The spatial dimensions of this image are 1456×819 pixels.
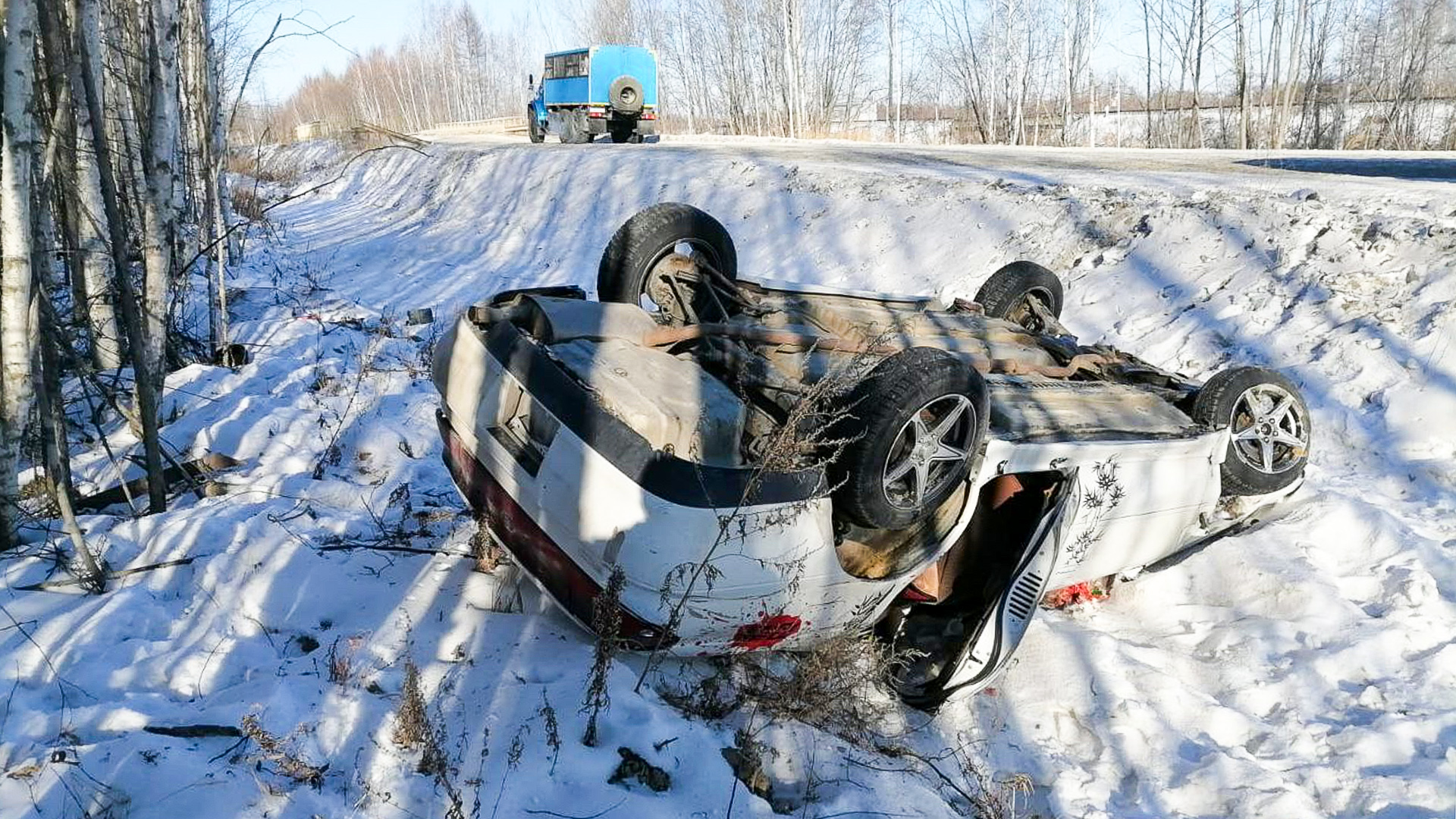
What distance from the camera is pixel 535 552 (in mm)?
3150

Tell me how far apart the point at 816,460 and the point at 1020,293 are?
2.83 metres

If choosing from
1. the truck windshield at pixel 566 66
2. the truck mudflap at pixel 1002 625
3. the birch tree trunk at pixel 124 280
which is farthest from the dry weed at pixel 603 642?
the truck windshield at pixel 566 66

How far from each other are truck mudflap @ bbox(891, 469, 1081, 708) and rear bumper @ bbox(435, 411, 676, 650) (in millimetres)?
1075

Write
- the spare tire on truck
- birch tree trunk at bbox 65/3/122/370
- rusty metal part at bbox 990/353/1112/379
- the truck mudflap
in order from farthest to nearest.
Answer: the spare tire on truck, birch tree trunk at bbox 65/3/122/370, rusty metal part at bbox 990/353/1112/379, the truck mudflap

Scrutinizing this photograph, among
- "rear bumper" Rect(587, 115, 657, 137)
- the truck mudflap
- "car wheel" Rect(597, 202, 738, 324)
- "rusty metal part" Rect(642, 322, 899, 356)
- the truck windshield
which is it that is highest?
the truck windshield

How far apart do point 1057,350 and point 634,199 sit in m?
10.8

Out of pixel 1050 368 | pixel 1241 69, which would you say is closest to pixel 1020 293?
pixel 1050 368

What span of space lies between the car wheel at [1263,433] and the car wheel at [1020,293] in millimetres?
1237

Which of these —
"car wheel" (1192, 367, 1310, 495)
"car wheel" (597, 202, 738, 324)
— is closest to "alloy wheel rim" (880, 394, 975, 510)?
"car wheel" (597, 202, 738, 324)

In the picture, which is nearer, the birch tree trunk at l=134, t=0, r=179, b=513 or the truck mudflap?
the truck mudflap

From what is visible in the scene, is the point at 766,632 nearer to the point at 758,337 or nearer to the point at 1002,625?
the point at 1002,625

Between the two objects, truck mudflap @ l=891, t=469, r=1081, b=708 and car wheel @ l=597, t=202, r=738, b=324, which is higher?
car wheel @ l=597, t=202, r=738, b=324

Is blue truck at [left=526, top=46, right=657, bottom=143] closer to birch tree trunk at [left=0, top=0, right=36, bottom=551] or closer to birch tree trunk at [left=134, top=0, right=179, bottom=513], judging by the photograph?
birch tree trunk at [left=134, top=0, right=179, bottom=513]

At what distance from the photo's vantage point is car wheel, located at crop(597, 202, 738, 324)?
14.8 ft
